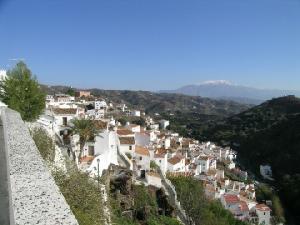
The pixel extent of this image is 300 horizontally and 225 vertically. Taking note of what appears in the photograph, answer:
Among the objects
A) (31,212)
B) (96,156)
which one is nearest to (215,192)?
(96,156)

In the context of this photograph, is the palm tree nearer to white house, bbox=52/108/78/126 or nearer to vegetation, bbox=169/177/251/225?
white house, bbox=52/108/78/126

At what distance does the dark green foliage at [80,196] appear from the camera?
9.83 metres

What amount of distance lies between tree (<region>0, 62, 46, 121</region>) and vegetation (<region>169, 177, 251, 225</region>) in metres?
14.1

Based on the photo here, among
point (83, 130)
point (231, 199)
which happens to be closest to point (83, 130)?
point (83, 130)

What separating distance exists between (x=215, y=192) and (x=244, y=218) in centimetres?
376

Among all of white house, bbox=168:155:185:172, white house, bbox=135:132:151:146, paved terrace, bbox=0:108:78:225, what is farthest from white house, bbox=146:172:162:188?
paved terrace, bbox=0:108:78:225

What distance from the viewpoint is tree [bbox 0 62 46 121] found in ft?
70.0

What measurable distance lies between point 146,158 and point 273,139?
46238mm

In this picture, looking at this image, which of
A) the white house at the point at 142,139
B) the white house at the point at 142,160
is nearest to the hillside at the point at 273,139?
the white house at the point at 142,139

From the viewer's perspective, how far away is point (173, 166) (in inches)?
1533

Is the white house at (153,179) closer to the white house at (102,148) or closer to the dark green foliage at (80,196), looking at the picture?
the white house at (102,148)

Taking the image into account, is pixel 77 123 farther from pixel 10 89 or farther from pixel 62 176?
pixel 62 176

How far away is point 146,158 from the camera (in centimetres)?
3123

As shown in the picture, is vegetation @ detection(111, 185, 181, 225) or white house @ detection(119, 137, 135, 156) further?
white house @ detection(119, 137, 135, 156)
